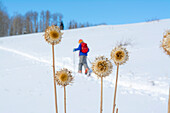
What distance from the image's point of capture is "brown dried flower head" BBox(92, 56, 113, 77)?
843 mm

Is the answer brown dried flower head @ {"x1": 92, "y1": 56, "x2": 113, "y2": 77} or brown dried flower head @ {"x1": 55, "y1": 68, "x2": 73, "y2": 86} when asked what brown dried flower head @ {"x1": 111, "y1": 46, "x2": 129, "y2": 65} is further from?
brown dried flower head @ {"x1": 55, "y1": 68, "x2": 73, "y2": 86}

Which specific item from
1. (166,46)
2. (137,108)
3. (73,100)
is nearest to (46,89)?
(73,100)

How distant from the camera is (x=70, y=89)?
12.2 feet

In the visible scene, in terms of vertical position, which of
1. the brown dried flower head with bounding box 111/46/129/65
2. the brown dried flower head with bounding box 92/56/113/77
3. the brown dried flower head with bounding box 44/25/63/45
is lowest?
the brown dried flower head with bounding box 92/56/113/77

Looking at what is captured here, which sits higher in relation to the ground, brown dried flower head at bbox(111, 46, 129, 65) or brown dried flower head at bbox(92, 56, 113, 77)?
brown dried flower head at bbox(111, 46, 129, 65)

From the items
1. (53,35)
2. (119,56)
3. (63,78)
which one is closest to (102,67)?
(119,56)

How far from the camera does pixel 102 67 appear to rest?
86 cm

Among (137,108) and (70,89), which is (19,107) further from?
(137,108)

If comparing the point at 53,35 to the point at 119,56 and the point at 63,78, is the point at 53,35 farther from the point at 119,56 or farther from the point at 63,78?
the point at 119,56

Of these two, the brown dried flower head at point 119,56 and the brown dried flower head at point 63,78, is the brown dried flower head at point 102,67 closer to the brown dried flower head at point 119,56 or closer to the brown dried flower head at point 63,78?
the brown dried flower head at point 119,56

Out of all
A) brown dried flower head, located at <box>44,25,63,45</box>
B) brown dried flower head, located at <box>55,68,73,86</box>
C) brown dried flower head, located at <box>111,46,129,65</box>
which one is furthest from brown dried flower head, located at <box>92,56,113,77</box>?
brown dried flower head, located at <box>44,25,63,45</box>

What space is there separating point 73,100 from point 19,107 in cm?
93

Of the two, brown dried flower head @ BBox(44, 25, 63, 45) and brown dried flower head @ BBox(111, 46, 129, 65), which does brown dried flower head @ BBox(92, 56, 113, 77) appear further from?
brown dried flower head @ BBox(44, 25, 63, 45)

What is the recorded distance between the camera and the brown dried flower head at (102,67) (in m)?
0.84
